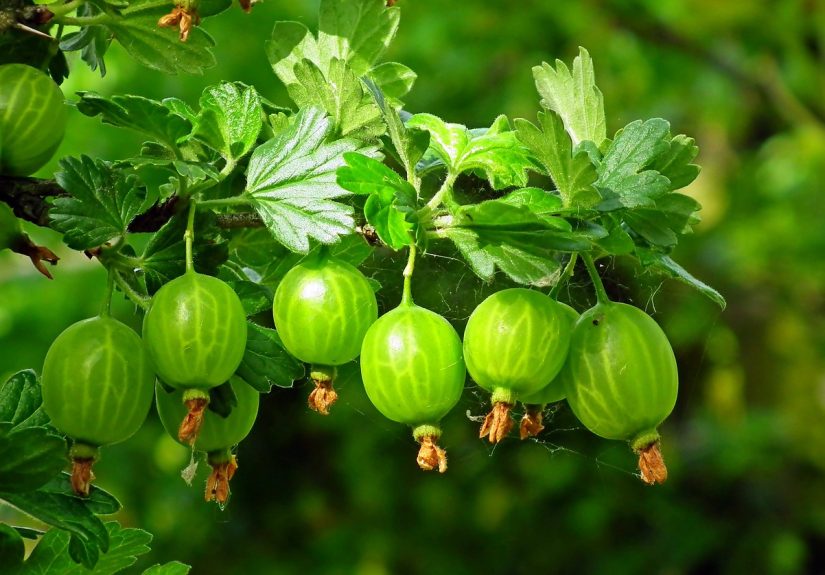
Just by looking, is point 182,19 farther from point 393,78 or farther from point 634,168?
point 634,168

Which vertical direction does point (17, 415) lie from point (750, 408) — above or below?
above

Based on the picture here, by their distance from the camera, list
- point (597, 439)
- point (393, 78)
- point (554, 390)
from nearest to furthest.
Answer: point (554, 390)
point (393, 78)
point (597, 439)

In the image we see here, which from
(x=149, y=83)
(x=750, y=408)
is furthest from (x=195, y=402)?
(x=750, y=408)

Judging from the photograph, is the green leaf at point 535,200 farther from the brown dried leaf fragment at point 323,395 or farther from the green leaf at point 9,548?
the green leaf at point 9,548

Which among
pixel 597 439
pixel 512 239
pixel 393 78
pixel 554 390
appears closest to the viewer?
pixel 512 239

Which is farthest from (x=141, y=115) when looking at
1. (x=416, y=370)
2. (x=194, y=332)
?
(x=416, y=370)

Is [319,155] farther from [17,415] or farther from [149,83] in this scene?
[149,83]

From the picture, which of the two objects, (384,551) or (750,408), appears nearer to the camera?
(384,551)
